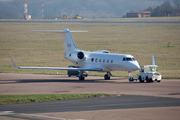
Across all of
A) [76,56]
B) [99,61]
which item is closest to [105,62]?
[99,61]

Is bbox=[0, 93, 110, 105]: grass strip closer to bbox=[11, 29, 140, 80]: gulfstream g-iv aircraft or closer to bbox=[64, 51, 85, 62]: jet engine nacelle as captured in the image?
bbox=[11, 29, 140, 80]: gulfstream g-iv aircraft

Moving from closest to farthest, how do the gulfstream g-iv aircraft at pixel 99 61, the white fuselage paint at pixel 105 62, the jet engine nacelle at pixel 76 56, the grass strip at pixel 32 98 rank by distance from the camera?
the grass strip at pixel 32 98
the white fuselage paint at pixel 105 62
the gulfstream g-iv aircraft at pixel 99 61
the jet engine nacelle at pixel 76 56

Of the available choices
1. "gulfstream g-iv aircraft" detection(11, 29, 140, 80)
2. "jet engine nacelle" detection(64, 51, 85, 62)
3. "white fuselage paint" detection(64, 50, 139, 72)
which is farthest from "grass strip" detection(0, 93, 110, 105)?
"jet engine nacelle" detection(64, 51, 85, 62)

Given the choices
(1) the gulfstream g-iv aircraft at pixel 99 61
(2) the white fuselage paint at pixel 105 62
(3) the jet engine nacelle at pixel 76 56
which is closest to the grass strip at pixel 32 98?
(2) the white fuselage paint at pixel 105 62

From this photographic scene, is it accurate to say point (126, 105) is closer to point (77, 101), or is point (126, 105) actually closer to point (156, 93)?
point (77, 101)

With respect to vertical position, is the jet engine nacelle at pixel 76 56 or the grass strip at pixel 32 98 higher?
the jet engine nacelle at pixel 76 56

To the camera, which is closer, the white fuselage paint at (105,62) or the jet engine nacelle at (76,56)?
the white fuselage paint at (105,62)

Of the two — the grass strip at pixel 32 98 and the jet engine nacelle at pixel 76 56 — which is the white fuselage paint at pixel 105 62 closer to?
the jet engine nacelle at pixel 76 56

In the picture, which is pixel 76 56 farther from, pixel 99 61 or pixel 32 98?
pixel 32 98

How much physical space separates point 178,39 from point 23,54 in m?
36.5

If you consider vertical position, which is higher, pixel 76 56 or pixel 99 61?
pixel 76 56

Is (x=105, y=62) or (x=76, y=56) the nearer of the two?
(x=105, y=62)

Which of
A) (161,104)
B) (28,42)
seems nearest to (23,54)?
(28,42)

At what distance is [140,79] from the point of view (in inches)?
1353
